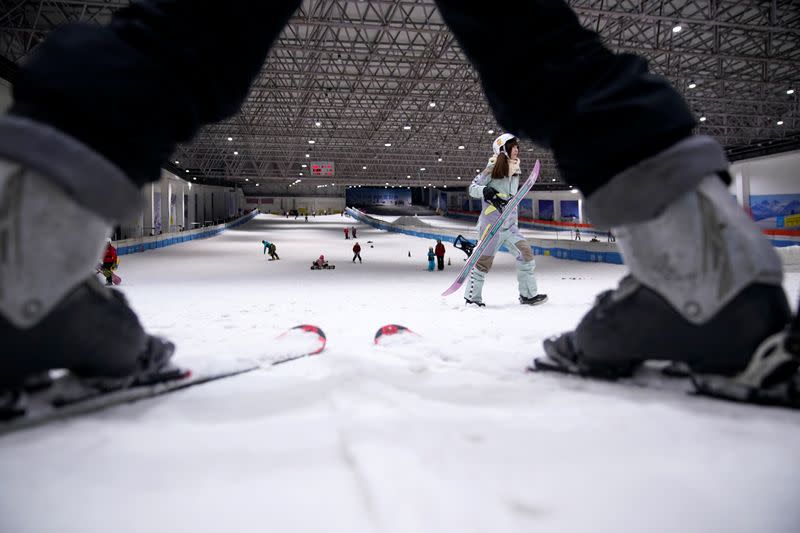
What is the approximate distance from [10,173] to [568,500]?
1.15 meters

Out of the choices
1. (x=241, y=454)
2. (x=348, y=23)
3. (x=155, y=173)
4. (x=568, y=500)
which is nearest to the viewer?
(x=568, y=500)

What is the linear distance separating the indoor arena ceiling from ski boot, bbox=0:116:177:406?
48.5ft

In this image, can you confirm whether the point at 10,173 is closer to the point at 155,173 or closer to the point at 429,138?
the point at 155,173

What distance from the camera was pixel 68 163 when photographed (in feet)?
3.11

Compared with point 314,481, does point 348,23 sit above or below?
above

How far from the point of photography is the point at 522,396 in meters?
1.21

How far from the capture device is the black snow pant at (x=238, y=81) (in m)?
0.99

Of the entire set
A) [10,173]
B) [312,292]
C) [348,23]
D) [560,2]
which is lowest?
[312,292]

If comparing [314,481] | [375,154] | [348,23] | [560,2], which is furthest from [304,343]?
[375,154]

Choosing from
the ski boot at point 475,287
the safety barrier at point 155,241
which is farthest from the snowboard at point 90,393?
the safety barrier at point 155,241

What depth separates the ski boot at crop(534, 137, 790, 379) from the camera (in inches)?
40.8

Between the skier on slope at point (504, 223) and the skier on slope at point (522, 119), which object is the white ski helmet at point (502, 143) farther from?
the skier on slope at point (522, 119)

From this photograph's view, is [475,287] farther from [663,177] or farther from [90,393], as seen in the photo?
[90,393]

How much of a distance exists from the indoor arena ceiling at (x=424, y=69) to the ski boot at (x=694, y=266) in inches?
580
